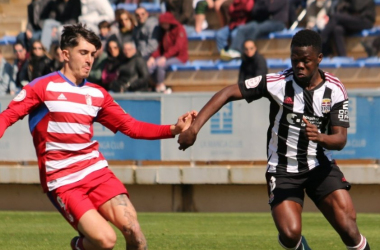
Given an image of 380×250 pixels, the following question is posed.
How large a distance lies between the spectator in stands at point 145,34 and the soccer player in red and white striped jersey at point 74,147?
10330 mm

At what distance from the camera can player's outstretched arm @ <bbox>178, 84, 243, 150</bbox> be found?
721 cm

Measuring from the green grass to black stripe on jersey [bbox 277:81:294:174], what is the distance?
244 centimetres

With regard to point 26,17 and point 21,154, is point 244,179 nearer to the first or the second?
point 21,154

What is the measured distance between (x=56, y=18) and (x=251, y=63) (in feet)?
18.7

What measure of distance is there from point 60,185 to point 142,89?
9.24 metres

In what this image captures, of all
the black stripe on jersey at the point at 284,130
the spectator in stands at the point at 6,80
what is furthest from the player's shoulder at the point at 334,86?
the spectator in stands at the point at 6,80

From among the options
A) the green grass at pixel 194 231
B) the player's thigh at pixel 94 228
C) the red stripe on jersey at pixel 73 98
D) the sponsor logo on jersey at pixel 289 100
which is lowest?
the green grass at pixel 194 231

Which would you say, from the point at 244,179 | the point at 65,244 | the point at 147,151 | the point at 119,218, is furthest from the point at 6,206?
the point at 119,218

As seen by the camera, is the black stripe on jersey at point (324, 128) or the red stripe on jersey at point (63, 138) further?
the black stripe on jersey at point (324, 128)

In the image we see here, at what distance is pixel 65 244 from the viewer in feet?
33.5

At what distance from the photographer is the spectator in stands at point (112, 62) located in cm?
1664

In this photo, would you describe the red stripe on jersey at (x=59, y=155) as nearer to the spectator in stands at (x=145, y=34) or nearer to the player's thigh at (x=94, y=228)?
the player's thigh at (x=94, y=228)

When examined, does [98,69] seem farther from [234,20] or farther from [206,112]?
[206,112]

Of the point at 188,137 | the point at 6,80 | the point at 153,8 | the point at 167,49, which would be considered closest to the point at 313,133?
the point at 188,137
